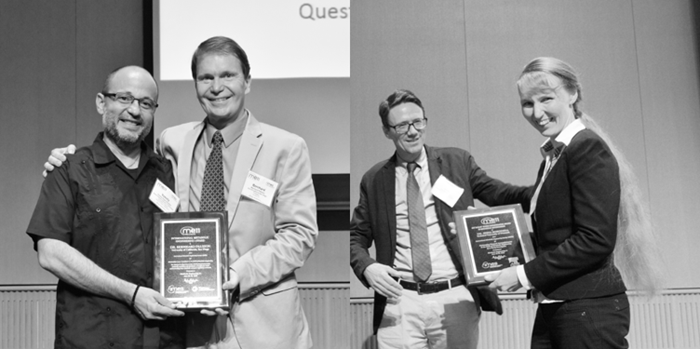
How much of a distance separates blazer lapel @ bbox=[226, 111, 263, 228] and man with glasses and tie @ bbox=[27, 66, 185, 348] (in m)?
0.27

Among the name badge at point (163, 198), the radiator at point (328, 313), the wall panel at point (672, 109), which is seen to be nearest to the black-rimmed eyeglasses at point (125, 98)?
the name badge at point (163, 198)

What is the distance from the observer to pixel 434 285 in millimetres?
2529

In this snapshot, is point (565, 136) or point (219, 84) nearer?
point (565, 136)

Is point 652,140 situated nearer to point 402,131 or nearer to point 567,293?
point 402,131

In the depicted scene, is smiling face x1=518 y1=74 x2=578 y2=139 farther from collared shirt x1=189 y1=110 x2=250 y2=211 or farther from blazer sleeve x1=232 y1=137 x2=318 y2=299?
collared shirt x1=189 y1=110 x2=250 y2=211

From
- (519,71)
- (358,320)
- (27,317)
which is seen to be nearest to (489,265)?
(358,320)

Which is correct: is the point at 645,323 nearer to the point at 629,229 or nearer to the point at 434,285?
the point at 434,285

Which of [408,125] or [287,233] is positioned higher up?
[408,125]

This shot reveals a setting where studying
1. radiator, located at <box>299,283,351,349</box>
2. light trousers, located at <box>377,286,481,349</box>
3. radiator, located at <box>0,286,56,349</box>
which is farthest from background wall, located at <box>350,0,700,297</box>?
radiator, located at <box>0,286,56,349</box>

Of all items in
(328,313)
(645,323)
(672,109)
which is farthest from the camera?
(672,109)

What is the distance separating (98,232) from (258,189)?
20.7 inches

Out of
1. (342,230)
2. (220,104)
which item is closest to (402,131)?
(220,104)

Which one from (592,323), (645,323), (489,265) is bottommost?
(645,323)

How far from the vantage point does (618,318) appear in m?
1.77
